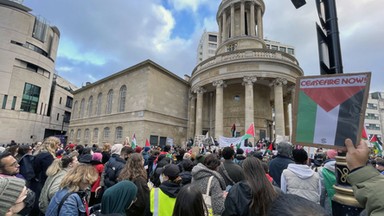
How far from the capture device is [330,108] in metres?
1.94

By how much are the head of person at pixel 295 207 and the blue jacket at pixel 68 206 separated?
2.53 meters

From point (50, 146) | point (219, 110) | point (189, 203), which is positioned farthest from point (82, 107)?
point (189, 203)

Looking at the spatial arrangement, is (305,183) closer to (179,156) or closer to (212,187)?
(212,187)

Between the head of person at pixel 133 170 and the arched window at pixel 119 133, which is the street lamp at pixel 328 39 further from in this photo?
the arched window at pixel 119 133

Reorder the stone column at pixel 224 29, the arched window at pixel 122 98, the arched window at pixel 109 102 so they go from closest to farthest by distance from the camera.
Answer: the arched window at pixel 122 98 < the arched window at pixel 109 102 < the stone column at pixel 224 29

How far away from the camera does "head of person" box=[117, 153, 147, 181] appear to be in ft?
11.4

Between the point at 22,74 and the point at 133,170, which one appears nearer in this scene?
the point at 133,170

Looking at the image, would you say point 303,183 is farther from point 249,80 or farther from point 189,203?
point 249,80

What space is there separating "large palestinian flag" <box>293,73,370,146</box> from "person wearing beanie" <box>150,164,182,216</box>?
1.86 metres

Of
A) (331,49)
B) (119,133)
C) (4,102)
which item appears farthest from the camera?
(4,102)

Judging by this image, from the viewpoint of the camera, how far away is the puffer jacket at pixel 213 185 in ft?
9.82

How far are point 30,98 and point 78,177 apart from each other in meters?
48.7

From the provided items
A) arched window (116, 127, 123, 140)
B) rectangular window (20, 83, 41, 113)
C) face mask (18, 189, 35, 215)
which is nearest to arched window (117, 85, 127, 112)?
arched window (116, 127, 123, 140)

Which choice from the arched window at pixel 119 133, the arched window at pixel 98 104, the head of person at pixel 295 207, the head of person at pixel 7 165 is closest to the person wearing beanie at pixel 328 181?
the head of person at pixel 295 207
